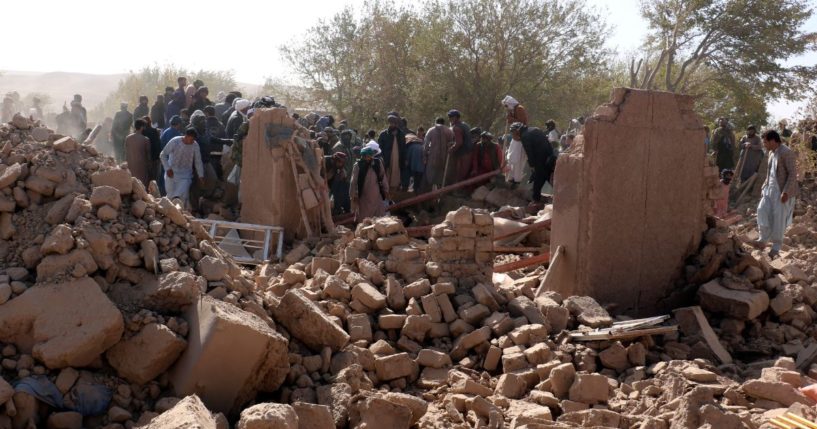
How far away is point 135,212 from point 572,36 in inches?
719

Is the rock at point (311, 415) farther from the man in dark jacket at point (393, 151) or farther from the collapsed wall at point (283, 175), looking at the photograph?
the man in dark jacket at point (393, 151)

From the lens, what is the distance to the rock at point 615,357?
21.9 feet

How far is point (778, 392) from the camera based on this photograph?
18.7 ft

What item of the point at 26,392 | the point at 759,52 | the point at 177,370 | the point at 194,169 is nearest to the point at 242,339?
the point at 177,370

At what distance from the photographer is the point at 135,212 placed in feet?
18.9

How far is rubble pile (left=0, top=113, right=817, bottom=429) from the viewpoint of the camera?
493 cm

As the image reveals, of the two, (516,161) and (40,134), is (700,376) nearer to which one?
(40,134)

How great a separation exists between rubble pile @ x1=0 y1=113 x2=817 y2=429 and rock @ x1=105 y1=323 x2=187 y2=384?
11 mm

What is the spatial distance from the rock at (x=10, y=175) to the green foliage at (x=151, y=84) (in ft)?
93.3

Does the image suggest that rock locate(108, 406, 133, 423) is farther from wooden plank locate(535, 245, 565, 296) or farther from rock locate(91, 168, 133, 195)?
wooden plank locate(535, 245, 565, 296)

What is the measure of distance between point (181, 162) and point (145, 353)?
6558 mm

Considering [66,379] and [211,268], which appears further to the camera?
[211,268]

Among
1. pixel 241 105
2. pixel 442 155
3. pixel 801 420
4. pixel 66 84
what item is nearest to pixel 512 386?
pixel 801 420

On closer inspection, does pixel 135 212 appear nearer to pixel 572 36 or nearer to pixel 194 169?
pixel 194 169
